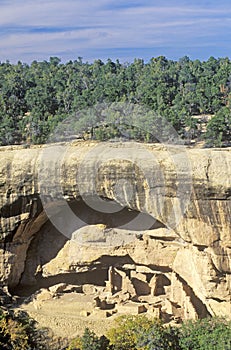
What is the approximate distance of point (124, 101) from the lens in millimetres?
29859

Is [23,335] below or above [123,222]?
below

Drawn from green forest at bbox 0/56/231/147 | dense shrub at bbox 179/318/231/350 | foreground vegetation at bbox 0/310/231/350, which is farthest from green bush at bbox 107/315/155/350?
green forest at bbox 0/56/231/147

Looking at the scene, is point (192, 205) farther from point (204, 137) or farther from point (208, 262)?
point (204, 137)

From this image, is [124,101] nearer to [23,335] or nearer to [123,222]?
[123,222]

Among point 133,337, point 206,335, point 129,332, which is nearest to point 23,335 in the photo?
point 129,332

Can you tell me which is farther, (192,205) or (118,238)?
(118,238)

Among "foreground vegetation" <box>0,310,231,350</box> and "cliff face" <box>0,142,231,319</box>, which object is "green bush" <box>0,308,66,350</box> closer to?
"foreground vegetation" <box>0,310,231,350</box>

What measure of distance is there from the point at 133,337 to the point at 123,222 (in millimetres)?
3636

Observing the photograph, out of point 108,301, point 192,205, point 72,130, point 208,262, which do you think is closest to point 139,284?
point 108,301

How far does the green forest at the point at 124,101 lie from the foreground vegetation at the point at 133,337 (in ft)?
35.9

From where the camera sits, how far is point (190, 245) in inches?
547

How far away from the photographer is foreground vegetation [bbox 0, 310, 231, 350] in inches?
487

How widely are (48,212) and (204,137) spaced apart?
1337 cm

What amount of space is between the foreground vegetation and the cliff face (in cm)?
125
